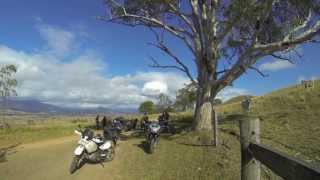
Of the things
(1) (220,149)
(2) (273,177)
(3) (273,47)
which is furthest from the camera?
(3) (273,47)

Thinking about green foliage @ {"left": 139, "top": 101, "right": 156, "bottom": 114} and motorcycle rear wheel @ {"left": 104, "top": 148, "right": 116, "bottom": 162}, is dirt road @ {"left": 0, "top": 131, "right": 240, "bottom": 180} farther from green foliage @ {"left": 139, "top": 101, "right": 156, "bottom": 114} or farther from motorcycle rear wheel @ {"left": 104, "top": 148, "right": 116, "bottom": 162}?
green foliage @ {"left": 139, "top": 101, "right": 156, "bottom": 114}

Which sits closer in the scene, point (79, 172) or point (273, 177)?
point (273, 177)

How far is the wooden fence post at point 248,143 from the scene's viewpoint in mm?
5664

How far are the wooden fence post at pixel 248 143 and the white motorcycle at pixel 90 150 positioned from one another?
31.7ft

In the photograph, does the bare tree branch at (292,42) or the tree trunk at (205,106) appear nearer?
the bare tree branch at (292,42)

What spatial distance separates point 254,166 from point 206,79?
15145 millimetres

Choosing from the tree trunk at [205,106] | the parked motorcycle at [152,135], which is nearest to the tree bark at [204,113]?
the tree trunk at [205,106]

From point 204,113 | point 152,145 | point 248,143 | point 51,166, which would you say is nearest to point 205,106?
point 204,113

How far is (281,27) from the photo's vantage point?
22.3 meters

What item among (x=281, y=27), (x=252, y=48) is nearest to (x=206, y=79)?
(x=252, y=48)

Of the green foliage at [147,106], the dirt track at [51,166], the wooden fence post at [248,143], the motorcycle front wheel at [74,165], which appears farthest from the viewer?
the green foliage at [147,106]

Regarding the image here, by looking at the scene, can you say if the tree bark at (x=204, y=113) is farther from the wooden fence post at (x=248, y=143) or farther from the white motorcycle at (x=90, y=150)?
the wooden fence post at (x=248, y=143)

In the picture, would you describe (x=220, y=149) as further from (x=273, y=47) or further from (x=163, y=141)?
(x=273, y=47)

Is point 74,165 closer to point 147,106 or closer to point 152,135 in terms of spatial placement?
point 152,135
